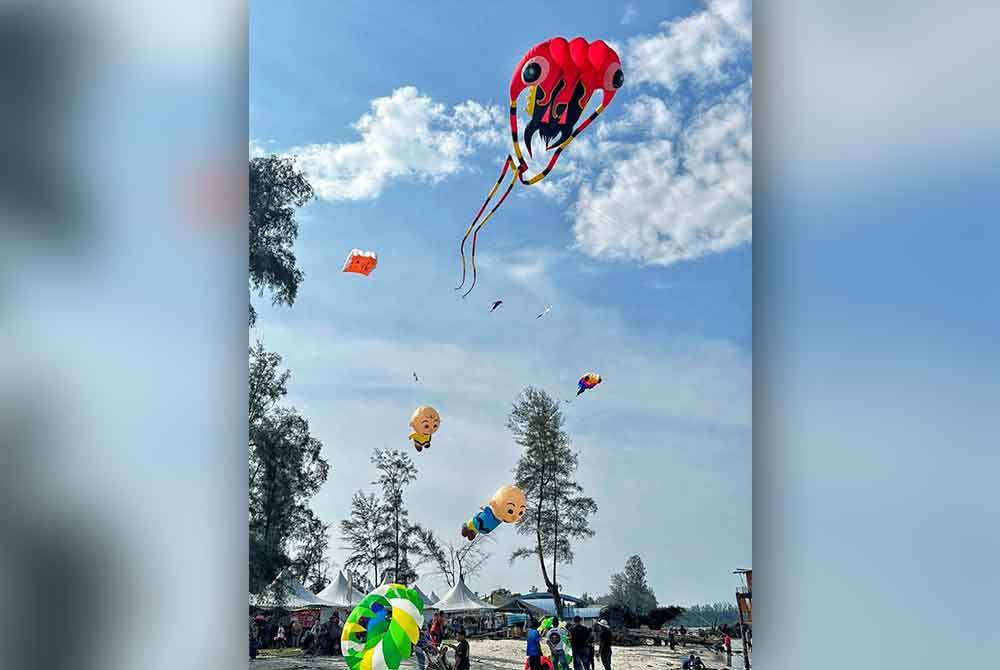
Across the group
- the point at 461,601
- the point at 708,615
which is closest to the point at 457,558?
the point at 461,601

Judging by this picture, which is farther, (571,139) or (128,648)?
(571,139)

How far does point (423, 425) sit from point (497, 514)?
1.30 feet

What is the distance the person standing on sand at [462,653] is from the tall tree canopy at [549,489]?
12.0 inches

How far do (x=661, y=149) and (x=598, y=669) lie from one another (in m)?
1.76

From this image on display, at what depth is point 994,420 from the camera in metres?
1.14

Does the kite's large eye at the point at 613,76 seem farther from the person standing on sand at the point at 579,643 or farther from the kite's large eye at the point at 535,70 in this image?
the person standing on sand at the point at 579,643

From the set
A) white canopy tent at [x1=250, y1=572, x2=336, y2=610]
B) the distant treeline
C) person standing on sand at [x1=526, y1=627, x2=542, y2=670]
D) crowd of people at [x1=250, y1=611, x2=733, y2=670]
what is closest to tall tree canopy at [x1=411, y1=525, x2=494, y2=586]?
crowd of people at [x1=250, y1=611, x2=733, y2=670]

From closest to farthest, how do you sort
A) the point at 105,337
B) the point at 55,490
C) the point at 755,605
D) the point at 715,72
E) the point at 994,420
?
the point at 994,420 → the point at 55,490 → the point at 105,337 → the point at 755,605 → the point at 715,72

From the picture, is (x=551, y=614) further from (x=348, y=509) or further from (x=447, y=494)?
(x=348, y=509)

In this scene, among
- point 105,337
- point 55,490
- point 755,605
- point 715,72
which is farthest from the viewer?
point 715,72

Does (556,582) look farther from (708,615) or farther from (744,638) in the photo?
(744,638)

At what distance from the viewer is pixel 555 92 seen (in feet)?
8.78

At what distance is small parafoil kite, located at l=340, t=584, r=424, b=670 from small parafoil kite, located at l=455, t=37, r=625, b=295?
1073 millimetres

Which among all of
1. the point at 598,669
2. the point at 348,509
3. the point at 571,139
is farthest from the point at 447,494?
the point at 571,139
